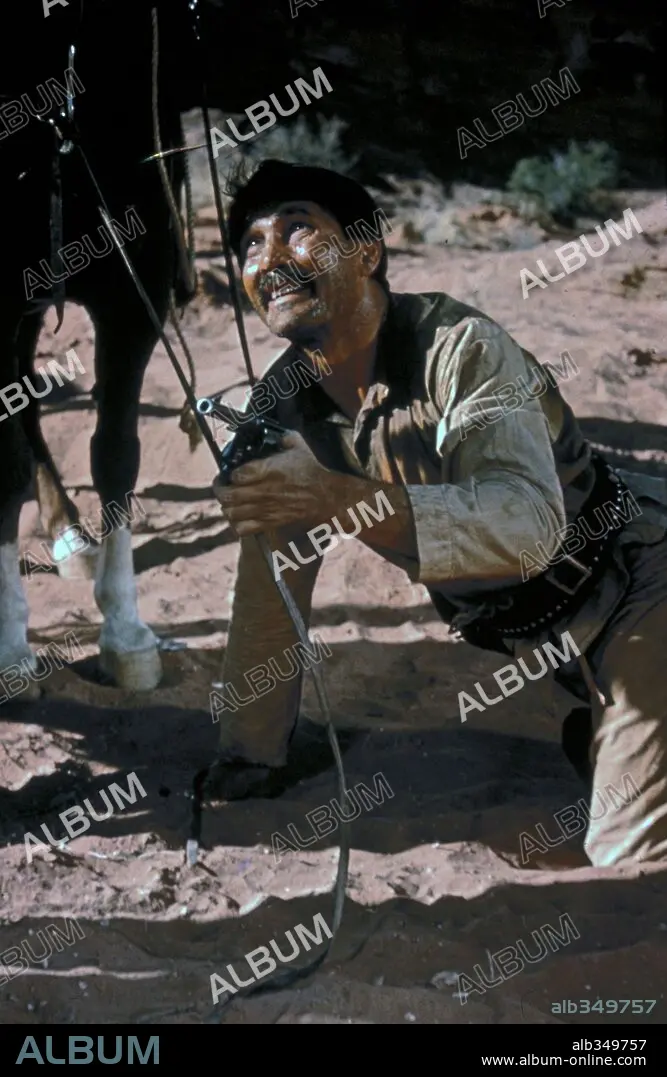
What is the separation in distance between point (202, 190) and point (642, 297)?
1039mm

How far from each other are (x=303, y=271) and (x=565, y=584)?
0.67 meters

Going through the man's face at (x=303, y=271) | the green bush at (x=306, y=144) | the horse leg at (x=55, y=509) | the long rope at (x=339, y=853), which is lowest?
the long rope at (x=339, y=853)

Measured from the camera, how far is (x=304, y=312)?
67.1 inches

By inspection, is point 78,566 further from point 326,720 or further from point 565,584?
point 565,584

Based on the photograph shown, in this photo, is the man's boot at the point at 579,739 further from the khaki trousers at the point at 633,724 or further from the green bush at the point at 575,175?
the green bush at the point at 575,175

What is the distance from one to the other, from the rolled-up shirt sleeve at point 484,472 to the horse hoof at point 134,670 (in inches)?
28.3

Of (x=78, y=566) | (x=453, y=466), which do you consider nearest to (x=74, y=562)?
(x=78, y=566)

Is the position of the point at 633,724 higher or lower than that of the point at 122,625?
lower

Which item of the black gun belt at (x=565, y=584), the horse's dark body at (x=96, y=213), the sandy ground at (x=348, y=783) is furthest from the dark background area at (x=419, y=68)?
the black gun belt at (x=565, y=584)

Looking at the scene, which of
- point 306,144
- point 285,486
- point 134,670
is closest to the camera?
point 285,486

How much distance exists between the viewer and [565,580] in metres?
1.73

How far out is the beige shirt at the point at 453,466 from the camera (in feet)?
4.81

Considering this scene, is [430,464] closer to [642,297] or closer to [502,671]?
[502,671]

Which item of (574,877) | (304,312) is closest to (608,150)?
(304,312)
